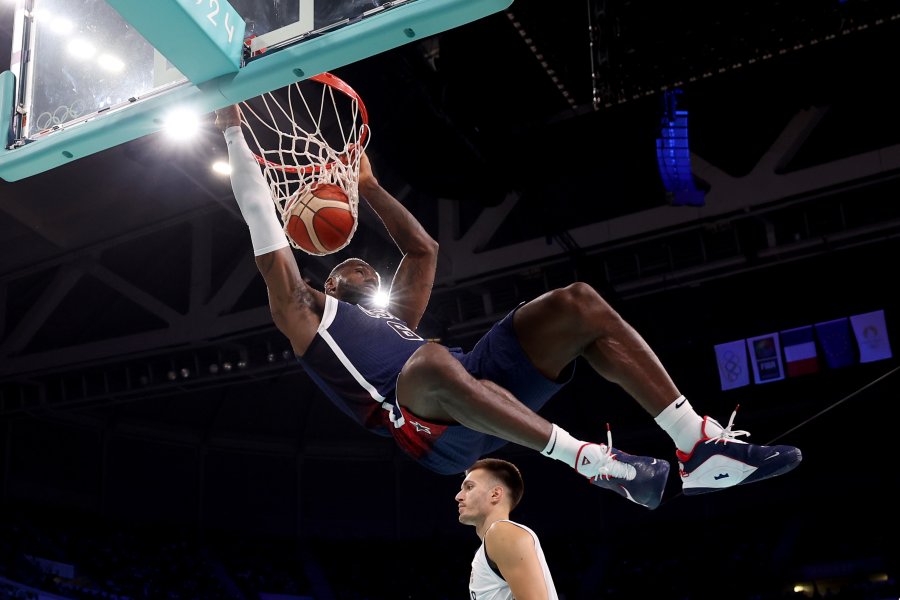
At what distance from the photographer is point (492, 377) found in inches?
145

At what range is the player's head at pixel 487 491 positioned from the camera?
469 centimetres

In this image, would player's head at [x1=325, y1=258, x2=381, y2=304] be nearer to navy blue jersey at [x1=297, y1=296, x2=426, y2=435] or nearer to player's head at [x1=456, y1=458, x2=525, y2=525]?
navy blue jersey at [x1=297, y1=296, x2=426, y2=435]

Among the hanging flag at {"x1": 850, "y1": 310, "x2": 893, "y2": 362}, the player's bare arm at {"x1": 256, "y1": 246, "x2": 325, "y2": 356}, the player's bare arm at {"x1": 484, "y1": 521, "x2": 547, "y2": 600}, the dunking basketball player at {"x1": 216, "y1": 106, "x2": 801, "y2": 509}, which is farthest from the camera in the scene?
the hanging flag at {"x1": 850, "y1": 310, "x2": 893, "y2": 362}

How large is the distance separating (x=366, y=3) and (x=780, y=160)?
8.49 m

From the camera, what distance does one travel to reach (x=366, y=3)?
347 cm

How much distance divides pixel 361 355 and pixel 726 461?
1.60 meters

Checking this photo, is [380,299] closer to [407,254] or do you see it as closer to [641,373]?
[407,254]

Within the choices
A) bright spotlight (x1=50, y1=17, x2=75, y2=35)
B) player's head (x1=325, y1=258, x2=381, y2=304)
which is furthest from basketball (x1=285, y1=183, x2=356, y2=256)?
bright spotlight (x1=50, y1=17, x2=75, y2=35)

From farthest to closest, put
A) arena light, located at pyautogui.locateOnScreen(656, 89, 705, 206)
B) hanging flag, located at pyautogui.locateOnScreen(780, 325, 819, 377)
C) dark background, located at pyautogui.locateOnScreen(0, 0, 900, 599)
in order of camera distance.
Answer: hanging flag, located at pyautogui.locateOnScreen(780, 325, 819, 377)
dark background, located at pyautogui.locateOnScreen(0, 0, 900, 599)
arena light, located at pyautogui.locateOnScreen(656, 89, 705, 206)

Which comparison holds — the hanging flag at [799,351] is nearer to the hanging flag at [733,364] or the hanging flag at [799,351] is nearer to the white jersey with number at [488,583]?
the hanging flag at [733,364]

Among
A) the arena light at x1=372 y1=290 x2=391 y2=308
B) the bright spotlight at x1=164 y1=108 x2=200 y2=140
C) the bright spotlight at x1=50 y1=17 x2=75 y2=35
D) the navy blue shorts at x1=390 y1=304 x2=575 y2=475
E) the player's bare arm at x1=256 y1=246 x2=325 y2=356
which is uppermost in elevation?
the bright spotlight at x1=50 y1=17 x2=75 y2=35

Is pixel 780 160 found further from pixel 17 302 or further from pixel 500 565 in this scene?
pixel 17 302

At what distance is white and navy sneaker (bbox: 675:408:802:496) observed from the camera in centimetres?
323

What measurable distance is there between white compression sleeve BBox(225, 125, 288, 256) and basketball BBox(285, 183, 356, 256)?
1.41ft
